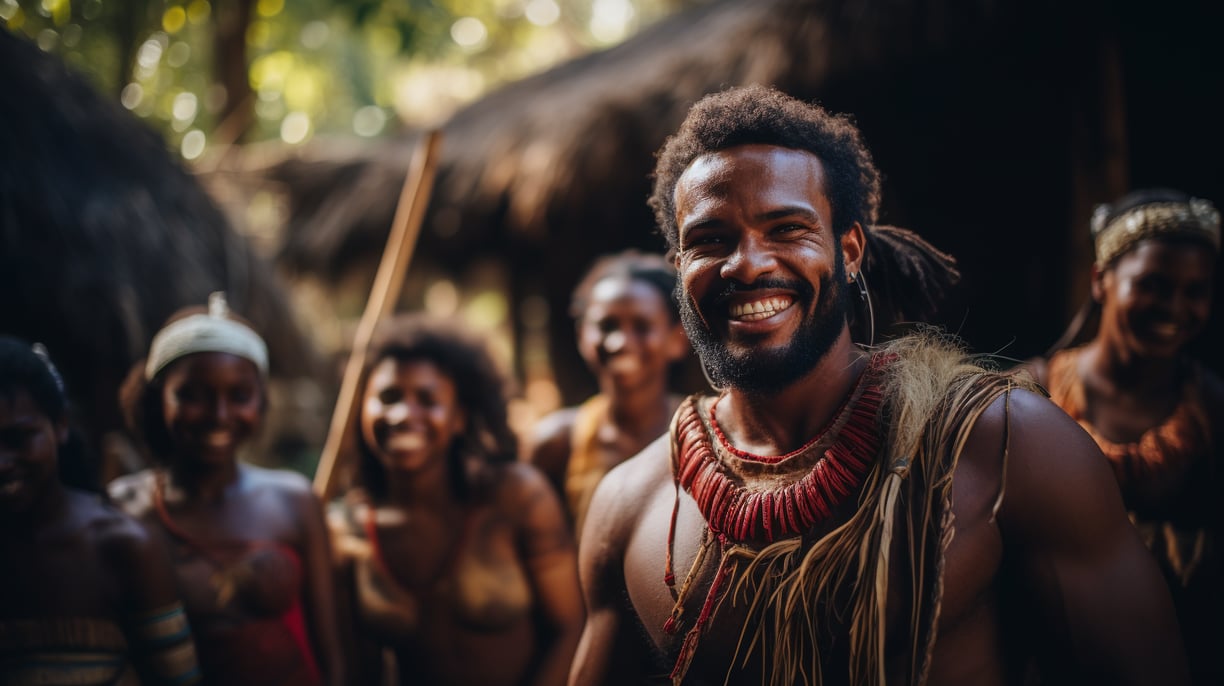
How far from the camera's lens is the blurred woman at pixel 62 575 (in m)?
2.16

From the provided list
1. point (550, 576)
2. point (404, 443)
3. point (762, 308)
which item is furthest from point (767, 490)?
point (404, 443)

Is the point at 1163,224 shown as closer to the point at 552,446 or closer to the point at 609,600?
the point at 609,600

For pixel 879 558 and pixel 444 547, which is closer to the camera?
pixel 879 558

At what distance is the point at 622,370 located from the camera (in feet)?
11.2

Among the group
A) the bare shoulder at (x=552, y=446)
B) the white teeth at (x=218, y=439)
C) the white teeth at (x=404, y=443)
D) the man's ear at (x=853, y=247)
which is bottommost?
the bare shoulder at (x=552, y=446)

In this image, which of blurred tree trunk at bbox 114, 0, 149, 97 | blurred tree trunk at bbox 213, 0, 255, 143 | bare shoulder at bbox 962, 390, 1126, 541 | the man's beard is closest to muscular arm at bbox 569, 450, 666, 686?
the man's beard

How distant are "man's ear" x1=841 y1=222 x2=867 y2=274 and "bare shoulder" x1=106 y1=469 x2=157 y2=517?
236 centimetres

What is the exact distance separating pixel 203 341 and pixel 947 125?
394cm

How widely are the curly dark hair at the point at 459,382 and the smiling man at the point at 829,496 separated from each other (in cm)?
141

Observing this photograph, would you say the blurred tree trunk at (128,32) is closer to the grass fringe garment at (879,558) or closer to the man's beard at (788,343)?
the man's beard at (788,343)

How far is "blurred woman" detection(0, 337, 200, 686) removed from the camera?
7.09 ft

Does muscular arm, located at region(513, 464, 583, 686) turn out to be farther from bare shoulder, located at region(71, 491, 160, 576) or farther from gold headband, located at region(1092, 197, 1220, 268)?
gold headband, located at region(1092, 197, 1220, 268)

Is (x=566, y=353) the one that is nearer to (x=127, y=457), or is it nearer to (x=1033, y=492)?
(x=127, y=457)

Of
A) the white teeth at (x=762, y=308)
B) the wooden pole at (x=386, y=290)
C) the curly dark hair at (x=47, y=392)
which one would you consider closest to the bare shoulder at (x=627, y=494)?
the white teeth at (x=762, y=308)
